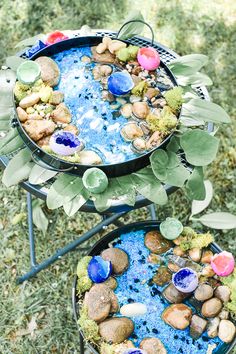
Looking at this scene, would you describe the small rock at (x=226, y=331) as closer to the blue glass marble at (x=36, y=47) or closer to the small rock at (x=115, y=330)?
the small rock at (x=115, y=330)

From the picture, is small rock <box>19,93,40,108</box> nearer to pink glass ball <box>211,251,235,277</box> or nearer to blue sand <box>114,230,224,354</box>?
blue sand <box>114,230,224,354</box>

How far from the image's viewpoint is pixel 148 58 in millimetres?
1801

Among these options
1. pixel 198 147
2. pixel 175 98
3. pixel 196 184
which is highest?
pixel 175 98

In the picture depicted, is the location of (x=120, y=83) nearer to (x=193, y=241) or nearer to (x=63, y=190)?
(x=63, y=190)

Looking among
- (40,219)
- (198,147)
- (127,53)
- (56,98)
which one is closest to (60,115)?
(56,98)

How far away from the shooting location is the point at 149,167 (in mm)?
1721

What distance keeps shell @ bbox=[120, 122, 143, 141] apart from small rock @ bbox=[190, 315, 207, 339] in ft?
1.91

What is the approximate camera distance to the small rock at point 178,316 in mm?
1799

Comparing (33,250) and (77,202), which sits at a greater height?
(77,202)

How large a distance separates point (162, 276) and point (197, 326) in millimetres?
195

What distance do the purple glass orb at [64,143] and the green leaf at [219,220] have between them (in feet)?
2.20

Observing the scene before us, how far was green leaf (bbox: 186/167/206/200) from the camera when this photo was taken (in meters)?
1.73

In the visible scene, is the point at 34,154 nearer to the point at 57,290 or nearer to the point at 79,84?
the point at 79,84

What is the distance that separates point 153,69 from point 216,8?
1476 mm
